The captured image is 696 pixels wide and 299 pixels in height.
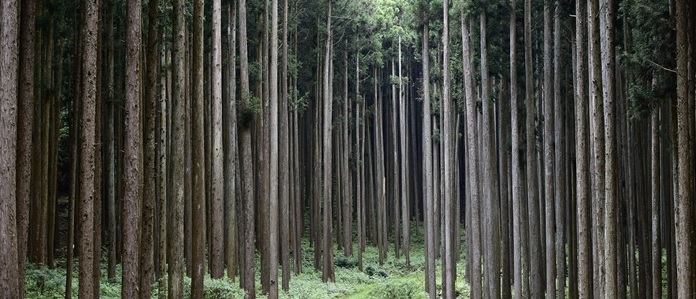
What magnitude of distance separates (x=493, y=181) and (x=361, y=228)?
17652mm

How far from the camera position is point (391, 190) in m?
44.4

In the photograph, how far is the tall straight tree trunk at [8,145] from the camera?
389 inches

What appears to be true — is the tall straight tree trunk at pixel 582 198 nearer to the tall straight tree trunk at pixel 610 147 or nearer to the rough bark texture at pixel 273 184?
the tall straight tree trunk at pixel 610 147

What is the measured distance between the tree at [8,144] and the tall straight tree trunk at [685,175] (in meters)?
10.1

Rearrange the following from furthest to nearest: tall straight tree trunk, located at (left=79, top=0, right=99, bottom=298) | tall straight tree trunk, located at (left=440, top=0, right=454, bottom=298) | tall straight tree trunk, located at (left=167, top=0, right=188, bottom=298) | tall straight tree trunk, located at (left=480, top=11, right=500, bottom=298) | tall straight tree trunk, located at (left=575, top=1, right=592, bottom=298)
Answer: tall straight tree trunk, located at (left=440, top=0, right=454, bottom=298) < tall straight tree trunk, located at (left=480, top=11, right=500, bottom=298) < tall straight tree trunk, located at (left=167, top=0, right=188, bottom=298) < tall straight tree trunk, located at (left=575, top=1, right=592, bottom=298) < tall straight tree trunk, located at (left=79, top=0, right=99, bottom=298)

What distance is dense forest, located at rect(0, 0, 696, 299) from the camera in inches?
449

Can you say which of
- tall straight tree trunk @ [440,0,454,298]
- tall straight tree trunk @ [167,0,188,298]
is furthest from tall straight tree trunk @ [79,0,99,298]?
tall straight tree trunk @ [440,0,454,298]

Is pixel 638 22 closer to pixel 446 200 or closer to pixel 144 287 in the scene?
Answer: pixel 446 200

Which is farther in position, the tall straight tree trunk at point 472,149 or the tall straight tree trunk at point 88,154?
the tall straight tree trunk at point 472,149

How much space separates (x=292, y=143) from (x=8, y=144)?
77.6 feet

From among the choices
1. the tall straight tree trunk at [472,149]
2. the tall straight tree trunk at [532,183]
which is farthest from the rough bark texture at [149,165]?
the tall straight tree trunk at [472,149]

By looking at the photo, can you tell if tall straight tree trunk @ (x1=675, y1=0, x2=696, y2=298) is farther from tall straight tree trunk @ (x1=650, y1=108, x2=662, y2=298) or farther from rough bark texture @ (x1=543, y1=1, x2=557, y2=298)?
rough bark texture @ (x1=543, y1=1, x2=557, y2=298)

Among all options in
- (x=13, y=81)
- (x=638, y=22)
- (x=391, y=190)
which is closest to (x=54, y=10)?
(x=13, y=81)

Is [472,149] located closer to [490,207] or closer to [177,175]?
[490,207]
